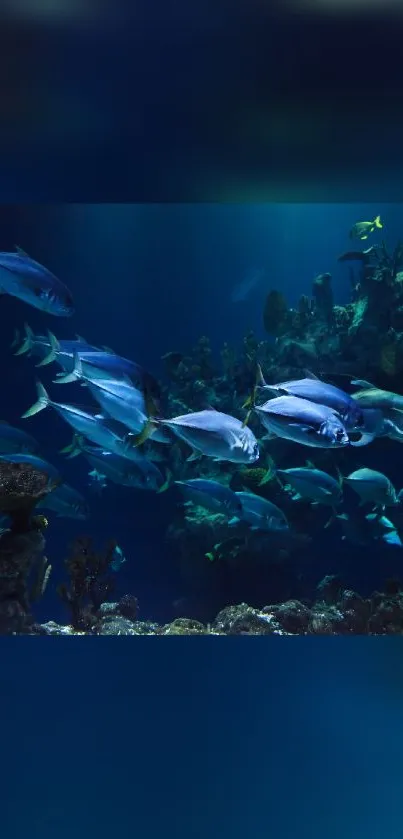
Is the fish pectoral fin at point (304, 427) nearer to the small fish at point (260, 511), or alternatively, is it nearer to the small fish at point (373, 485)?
the small fish at point (260, 511)

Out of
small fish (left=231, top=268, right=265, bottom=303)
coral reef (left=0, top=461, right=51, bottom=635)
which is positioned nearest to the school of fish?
coral reef (left=0, top=461, right=51, bottom=635)

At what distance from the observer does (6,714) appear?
2152 millimetres

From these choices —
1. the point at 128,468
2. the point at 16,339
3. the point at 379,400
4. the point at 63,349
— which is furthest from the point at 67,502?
the point at 379,400

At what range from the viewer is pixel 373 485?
5141mm

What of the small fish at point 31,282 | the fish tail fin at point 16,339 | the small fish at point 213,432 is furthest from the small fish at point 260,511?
the fish tail fin at point 16,339

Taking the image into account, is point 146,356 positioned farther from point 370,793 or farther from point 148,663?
point 370,793

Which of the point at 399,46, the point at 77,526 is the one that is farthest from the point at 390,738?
the point at 77,526

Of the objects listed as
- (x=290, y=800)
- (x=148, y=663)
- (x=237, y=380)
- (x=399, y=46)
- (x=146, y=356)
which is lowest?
(x=146, y=356)

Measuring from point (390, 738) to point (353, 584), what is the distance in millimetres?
3958

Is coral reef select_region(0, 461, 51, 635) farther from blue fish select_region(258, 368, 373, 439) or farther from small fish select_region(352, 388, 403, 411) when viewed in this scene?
small fish select_region(352, 388, 403, 411)

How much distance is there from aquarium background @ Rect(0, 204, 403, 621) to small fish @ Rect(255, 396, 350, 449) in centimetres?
269

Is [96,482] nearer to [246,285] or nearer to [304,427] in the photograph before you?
[246,285]

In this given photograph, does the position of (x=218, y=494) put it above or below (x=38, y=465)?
below

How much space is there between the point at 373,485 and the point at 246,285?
570 cm
